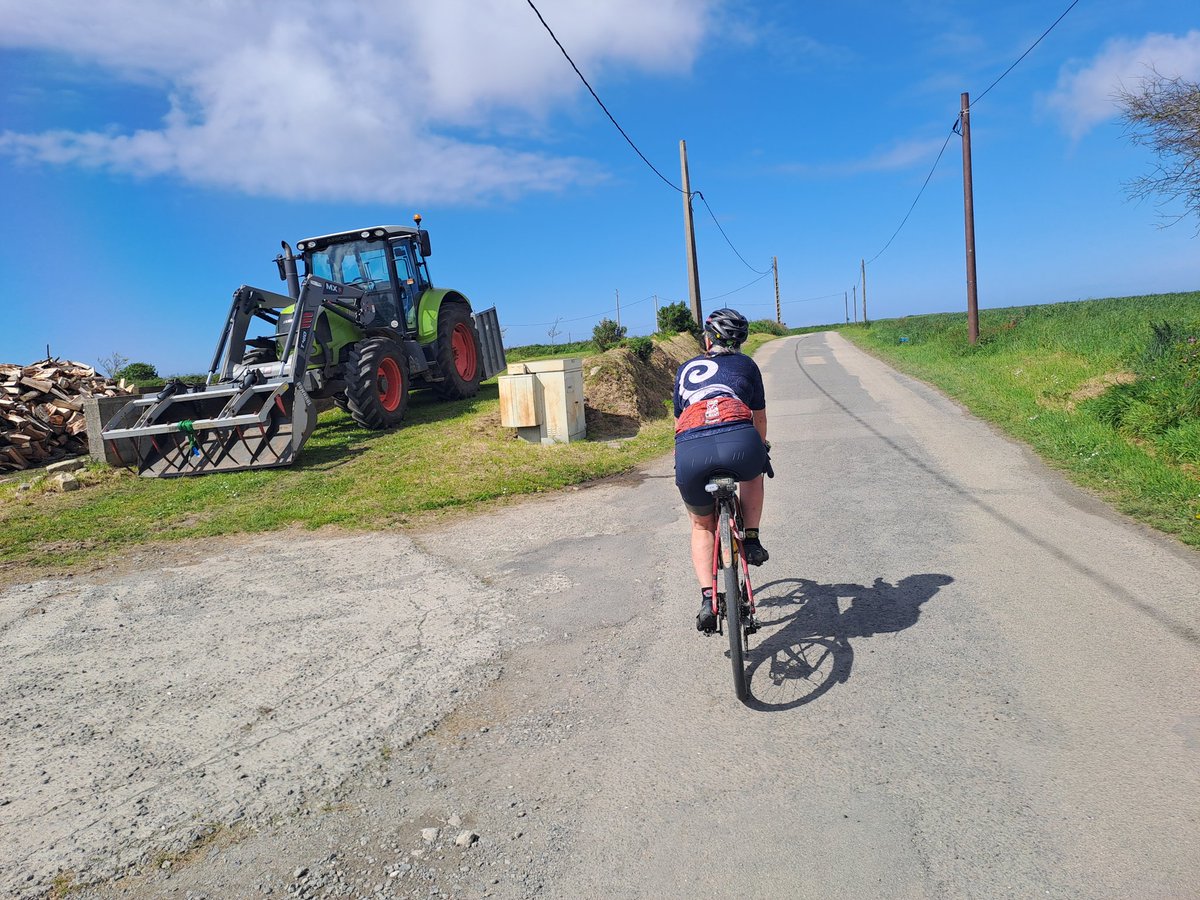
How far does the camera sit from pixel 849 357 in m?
28.1

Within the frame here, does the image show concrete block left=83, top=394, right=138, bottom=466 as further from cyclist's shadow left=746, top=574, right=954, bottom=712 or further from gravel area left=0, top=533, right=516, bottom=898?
cyclist's shadow left=746, top=574, right=954, bottom=712

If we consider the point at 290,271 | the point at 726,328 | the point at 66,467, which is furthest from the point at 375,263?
the point at 726,328

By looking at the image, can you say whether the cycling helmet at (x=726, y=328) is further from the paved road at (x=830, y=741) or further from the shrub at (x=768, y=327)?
the shrub at (x=768, y=327)

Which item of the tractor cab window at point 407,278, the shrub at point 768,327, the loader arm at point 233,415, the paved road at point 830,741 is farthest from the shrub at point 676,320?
the shrub at point 768,327

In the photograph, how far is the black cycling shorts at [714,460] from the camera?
4004 millimetres

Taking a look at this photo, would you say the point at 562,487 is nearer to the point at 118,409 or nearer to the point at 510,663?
the point at 510,663

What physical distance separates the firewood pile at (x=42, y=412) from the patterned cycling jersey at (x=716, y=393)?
10734 mm

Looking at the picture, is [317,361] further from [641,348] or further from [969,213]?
[969,213]

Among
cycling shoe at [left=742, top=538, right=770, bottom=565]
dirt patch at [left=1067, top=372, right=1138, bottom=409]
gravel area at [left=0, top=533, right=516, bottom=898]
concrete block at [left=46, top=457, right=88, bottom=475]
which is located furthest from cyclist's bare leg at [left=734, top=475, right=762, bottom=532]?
concrete block at [left=46, top=457, right=88, bottom=475]

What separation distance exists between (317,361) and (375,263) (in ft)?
8.78

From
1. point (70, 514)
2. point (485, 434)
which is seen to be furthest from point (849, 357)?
point (70, 514)

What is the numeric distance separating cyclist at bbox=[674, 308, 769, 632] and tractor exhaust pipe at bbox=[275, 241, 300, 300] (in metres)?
9.86

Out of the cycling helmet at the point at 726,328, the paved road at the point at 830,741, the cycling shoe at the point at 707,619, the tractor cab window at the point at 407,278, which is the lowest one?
the paved road at the point at 830,741

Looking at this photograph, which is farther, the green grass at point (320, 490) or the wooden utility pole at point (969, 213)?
the wooden utility pole at point (969, 213)
